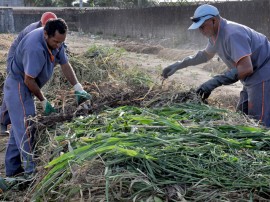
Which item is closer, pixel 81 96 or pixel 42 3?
pixel 81 96

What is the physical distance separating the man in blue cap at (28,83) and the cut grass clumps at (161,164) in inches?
42.0

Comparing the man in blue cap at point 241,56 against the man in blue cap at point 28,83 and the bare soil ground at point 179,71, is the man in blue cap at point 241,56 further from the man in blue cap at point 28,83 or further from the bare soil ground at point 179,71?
the man in blue cap at point 28,83

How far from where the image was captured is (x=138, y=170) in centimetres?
266

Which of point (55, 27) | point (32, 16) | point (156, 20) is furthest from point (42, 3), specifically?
point (55, 27)

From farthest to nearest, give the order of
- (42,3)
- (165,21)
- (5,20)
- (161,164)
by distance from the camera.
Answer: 1. (42,3)
2. (5,20)
3. (165,21)
4. (161,164)

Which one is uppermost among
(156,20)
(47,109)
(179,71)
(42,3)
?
(47,109)

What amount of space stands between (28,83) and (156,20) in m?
18.7

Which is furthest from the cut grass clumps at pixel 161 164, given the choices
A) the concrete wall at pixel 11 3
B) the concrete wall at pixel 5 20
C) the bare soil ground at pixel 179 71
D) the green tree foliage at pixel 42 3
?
the concrete wall at pixel 11 3

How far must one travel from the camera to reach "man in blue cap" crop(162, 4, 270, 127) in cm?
445

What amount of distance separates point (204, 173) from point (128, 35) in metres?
24.0

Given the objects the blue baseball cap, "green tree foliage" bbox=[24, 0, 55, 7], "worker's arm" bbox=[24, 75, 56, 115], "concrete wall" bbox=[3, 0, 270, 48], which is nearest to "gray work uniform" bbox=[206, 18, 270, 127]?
the blue baseball cap

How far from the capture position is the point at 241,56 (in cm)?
439

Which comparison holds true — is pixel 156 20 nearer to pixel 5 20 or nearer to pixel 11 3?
pixel 5 20

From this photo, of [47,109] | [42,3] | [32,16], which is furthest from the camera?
[42,3]
